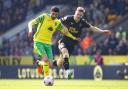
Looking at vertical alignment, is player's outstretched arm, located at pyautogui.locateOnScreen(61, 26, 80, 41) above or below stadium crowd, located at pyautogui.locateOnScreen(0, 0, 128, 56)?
below

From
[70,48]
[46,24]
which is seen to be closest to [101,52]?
[70,48]

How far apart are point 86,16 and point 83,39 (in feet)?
6.11

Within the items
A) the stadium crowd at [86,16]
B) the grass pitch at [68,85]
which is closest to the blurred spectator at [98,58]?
the stadium crowd at [86,16]

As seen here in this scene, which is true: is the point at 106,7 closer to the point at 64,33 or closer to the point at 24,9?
the point at 24,9

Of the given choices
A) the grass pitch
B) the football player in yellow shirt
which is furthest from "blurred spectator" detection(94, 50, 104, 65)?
the football player in yellow shirt

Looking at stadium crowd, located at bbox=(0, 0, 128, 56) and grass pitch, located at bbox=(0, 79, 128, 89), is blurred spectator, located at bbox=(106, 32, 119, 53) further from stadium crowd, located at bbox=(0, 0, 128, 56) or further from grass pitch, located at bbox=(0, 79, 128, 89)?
grass pitch, located at bbox=(0, 79, 128, 89)

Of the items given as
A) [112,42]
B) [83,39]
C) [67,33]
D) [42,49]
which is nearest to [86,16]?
[83,39]

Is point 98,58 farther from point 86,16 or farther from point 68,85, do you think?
point 68,85

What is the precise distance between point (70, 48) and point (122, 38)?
11.7 metres

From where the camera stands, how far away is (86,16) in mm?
35344

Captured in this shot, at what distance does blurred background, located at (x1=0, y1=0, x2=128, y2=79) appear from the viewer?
31953 millimetres

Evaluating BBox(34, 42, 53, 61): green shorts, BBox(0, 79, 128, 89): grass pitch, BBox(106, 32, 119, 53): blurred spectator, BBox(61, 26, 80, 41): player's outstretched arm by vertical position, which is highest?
BBox(106, 32, 119, 53): blurred spectator

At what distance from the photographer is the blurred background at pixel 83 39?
1258 inches

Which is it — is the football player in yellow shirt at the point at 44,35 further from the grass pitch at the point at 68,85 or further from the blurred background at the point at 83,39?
the blurred background at the point at 83,39
